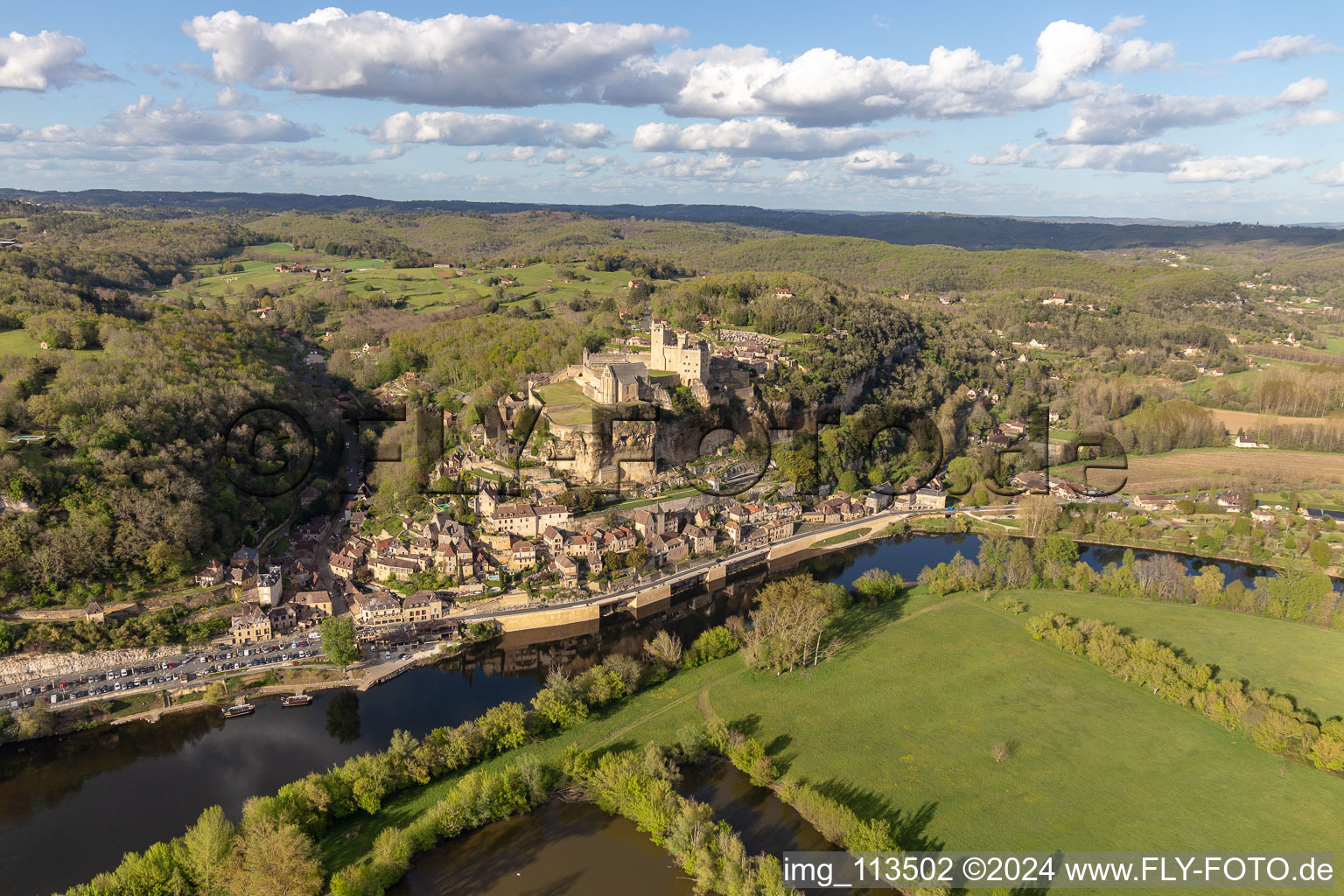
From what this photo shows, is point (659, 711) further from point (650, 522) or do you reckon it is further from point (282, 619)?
point (282, 619)

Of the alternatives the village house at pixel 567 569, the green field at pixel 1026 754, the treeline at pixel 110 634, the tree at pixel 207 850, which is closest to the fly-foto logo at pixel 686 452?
the village house at pixel 567 569

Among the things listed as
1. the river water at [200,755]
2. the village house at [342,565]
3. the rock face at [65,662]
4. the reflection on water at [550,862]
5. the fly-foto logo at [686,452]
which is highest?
the fly-foto logo at [686,452]

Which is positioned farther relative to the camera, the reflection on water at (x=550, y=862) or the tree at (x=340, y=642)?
the tree at (x=340, y=642)

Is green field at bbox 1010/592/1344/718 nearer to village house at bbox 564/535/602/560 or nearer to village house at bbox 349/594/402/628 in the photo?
village house at bbox 564/535/602/560

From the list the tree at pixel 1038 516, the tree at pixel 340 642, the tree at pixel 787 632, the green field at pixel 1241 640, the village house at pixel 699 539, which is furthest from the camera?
the tree at pixel 1038 516

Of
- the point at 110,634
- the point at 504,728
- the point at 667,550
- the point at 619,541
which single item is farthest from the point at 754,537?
the point at 110,634

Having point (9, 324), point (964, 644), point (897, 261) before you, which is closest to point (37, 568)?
point (9, 324)

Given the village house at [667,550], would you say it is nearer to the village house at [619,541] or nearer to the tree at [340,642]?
the village house at [619,541]
